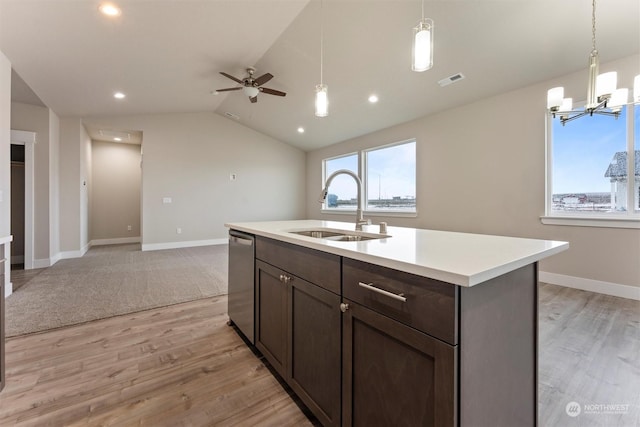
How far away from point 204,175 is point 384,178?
163 inches

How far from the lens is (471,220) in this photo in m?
4.10

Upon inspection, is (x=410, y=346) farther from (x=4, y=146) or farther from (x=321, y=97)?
(x=4, y=146)

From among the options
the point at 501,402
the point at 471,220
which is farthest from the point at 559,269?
the point at 501,402

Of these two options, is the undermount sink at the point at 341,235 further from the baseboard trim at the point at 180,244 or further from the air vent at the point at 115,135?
the air vent at the point at 115,135

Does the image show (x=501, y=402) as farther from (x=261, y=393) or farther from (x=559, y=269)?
(x=559, y=269)

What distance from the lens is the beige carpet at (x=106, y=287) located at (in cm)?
247

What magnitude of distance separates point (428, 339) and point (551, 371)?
1.55 m

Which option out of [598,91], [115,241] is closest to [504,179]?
[598,91]

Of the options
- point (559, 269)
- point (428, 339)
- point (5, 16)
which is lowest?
point (559, 269)

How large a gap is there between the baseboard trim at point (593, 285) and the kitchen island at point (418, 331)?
2.17 metres

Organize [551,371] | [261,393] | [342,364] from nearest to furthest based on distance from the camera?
[342,364], [261,393], [551,371]

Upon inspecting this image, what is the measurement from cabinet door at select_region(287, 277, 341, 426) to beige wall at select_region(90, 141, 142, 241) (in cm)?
719

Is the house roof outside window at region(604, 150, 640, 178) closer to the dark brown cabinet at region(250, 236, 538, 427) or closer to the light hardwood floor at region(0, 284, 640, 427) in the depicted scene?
the light hardwood floor at region(0, 284, 640, 427)

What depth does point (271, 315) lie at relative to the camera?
1612 millimetres
